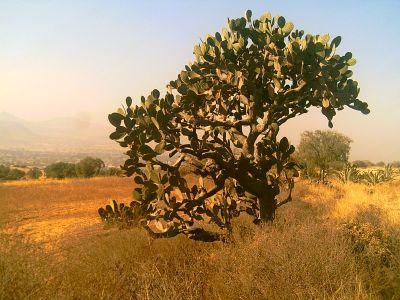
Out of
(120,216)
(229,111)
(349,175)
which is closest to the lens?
(120,216)

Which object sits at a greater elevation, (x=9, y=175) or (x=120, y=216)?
(x=120, y=216)

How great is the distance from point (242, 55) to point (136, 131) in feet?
6.12

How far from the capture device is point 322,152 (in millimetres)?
25344

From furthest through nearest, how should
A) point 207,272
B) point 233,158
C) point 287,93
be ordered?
1. point 233,158
2. point 287,93
3. point 207,272

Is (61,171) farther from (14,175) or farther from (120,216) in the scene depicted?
(120,216)

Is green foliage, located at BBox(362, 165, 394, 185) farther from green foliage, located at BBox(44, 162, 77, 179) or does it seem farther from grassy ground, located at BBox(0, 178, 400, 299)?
green foliage, located at BBox(44, 162, 77, 179)

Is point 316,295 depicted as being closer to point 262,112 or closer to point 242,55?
point 262,112

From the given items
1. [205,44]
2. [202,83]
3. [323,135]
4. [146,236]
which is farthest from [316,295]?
[323,135]

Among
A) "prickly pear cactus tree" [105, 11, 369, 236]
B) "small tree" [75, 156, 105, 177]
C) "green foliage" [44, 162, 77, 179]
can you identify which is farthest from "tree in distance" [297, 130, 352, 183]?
Result: "green foliage" [44, 162, 77, 179]

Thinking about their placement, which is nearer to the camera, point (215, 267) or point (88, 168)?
point (215, 267)

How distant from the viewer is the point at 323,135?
1267 inches

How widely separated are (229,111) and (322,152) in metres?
20.9

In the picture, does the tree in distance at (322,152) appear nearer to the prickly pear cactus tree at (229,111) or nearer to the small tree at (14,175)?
the prickly pear cactus tree at (229,111)

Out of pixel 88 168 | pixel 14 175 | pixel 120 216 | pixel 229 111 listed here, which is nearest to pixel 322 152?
pixel 88 168
